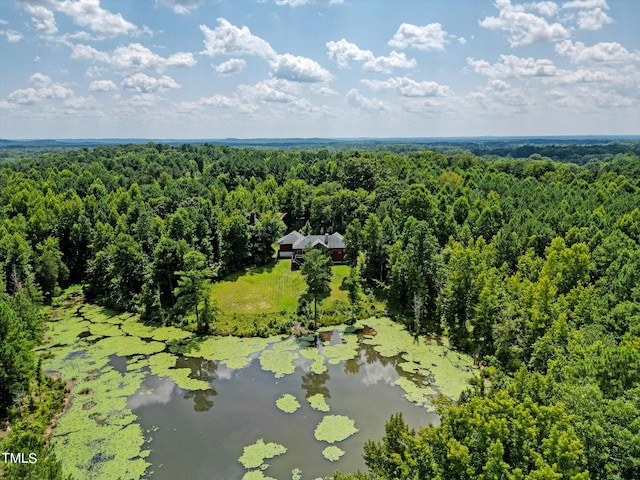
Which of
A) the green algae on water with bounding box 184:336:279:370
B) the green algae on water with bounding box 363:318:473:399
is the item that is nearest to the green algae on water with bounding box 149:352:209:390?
the green algae on water with bounding box 184:336:279:370

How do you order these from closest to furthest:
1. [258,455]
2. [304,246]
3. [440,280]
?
1. [258,455]
2. [440,280]
3. [304,246]

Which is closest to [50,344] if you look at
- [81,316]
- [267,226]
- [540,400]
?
[81,316]

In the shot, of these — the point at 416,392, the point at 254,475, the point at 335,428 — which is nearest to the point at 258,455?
the point at 254,475

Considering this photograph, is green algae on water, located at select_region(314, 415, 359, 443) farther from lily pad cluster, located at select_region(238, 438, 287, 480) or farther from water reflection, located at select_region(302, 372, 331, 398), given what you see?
water reflection, located at select_region(302, 372, 331, 398)

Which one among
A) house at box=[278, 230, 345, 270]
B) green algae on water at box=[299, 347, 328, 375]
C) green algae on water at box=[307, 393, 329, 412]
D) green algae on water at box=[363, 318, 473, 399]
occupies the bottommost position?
→ green algae on water at box=[307, 393, 329, 412]

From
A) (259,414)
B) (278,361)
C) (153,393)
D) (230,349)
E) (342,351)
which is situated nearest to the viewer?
(259,414)

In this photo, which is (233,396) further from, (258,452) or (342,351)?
(342,351)

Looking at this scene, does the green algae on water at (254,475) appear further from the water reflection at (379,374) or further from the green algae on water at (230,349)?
the green algae on water at (230,349)
